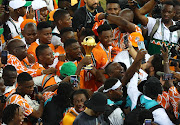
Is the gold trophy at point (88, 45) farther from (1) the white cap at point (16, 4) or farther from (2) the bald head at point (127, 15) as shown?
(1) the white cap at point (16, 4)

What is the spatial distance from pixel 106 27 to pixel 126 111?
6.38 feet

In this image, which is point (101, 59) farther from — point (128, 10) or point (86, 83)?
point (128, 10)

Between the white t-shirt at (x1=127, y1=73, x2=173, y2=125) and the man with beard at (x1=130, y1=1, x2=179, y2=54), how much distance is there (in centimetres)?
192

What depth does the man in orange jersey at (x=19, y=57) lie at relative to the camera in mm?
7672

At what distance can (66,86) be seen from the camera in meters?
6.60

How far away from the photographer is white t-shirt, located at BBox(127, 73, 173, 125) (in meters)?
6.07

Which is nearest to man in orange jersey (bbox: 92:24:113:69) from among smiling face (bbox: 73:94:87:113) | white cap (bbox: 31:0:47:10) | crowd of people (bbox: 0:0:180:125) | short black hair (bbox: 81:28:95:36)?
crowd of people (bbox: 0:0:180:125)

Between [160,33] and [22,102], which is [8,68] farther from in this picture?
[160,33]

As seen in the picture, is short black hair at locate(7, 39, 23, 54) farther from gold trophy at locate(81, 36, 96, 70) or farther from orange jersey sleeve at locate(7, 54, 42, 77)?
gold trophy at locate(81, 36, 96, 70)

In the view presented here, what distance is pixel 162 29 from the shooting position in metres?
8.95

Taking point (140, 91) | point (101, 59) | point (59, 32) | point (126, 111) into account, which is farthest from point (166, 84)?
point (59, 32)

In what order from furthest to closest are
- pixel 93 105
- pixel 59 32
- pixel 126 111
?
pixel 59 32 → pixel 126 111 → pixel 93 105

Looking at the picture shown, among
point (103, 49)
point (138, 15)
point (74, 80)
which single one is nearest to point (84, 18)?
point (138, 15)

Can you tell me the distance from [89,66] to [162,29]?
2.38m
